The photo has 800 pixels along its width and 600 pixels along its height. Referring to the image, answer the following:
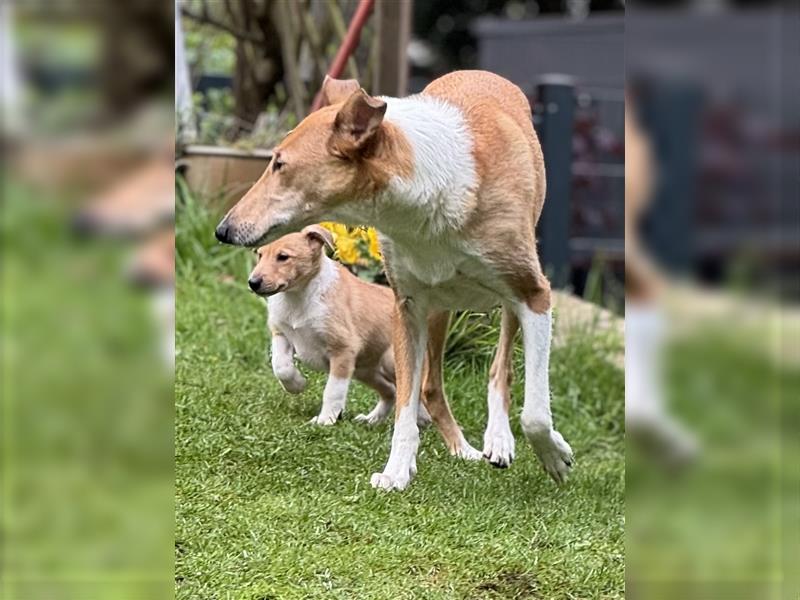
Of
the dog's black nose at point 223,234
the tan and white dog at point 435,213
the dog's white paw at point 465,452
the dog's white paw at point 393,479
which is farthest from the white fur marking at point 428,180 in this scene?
the dog's white paw at point 465,452

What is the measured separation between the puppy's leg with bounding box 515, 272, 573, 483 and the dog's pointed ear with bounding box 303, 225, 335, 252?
0.78 metres

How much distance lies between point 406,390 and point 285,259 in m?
0.77

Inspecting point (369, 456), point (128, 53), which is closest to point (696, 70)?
point (128, 53)

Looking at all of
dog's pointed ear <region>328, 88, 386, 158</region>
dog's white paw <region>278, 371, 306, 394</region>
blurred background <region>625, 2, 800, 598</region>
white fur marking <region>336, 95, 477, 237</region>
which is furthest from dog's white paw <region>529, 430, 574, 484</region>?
blurred background <region>625, 2, 800, 598</region>

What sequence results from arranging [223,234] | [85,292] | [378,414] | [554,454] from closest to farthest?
[85,292], [223,234], [554,454], [378,414]

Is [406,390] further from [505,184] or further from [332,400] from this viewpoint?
[505,184]

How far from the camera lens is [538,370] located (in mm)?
3445

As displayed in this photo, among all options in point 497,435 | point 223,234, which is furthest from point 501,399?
point 223,234

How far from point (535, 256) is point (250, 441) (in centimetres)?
113

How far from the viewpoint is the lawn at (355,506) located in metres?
2.88

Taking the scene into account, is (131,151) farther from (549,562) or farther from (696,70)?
(549,562)

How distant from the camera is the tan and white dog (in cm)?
298

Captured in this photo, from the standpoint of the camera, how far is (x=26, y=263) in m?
1.48

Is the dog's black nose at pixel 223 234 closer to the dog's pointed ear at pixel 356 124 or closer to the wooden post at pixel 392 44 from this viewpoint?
the dog's pointed ear at pixel 356 124
